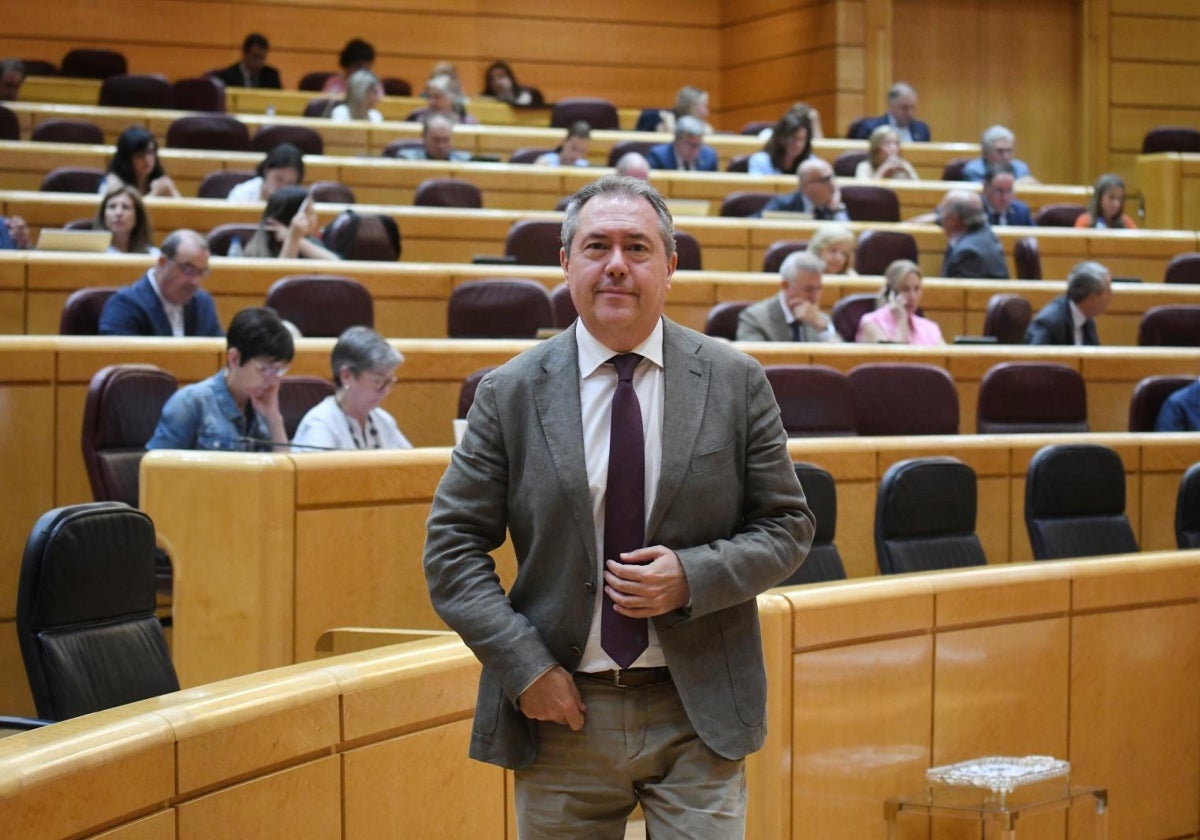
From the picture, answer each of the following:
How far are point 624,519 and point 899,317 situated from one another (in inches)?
151

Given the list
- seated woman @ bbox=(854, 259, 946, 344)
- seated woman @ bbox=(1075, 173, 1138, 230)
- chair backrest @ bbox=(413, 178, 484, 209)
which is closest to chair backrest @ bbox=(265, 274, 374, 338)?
seated woman @ bbox=(854, 259, 946, 344)

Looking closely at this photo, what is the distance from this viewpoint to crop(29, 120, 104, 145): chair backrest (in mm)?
7230

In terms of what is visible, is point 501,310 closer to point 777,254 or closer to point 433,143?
point 777,254

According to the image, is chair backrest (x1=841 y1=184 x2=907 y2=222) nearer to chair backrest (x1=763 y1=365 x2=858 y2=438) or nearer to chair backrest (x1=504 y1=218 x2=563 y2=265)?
chair backrest (x1=504 y1=218 x2=563 y2=265)

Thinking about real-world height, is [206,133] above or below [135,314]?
above

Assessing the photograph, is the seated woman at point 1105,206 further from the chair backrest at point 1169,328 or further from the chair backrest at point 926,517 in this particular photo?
the chair backrest at point 926,517

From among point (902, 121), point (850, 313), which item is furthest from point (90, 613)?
point (902, 121)

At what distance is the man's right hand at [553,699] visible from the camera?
1.59 meters

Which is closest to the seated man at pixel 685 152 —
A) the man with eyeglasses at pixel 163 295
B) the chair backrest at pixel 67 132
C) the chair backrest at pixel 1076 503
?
the chair backrest at pixel 67 132

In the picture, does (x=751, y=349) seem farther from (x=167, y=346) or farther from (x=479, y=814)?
(x=479, y=814)

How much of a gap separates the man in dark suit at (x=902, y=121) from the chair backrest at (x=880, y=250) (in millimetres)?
2783

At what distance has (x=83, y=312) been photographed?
4223 mm

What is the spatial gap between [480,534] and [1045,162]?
31.9 ft

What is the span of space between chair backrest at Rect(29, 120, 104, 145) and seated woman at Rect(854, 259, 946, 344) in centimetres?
383
